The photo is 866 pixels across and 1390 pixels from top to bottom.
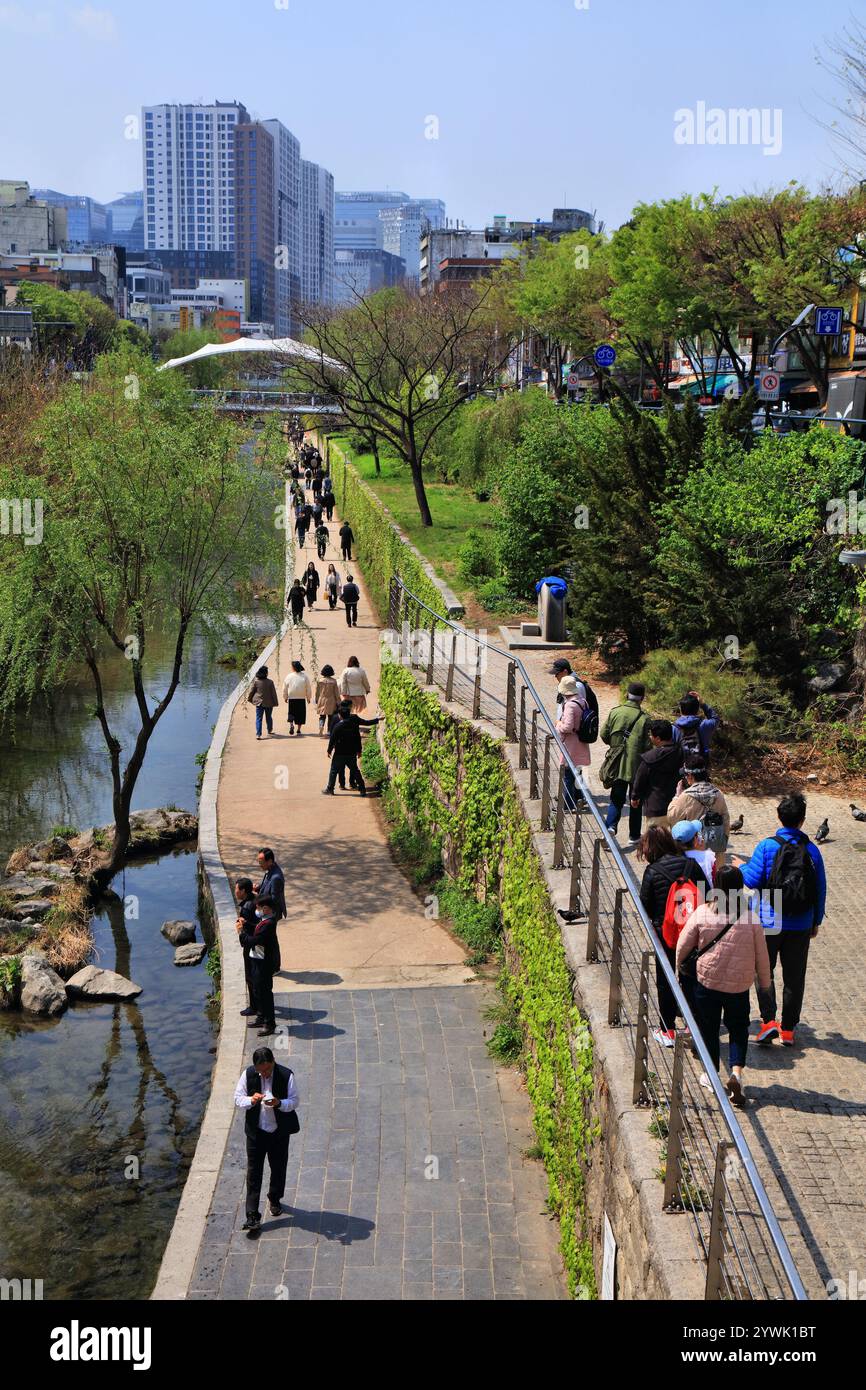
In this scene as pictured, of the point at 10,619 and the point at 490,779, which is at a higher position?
the point at 10,619

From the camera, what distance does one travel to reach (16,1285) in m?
9.62

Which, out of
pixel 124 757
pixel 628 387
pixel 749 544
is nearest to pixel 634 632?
pixel 749 544

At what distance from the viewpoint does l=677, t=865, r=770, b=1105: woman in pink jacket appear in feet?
23.9

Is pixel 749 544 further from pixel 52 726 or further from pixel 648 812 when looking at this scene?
pixel 52 726

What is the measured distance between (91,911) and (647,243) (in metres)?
27.1

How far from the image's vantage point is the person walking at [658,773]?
33.7 feet

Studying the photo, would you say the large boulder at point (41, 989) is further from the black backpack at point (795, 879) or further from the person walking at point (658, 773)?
the black backpack at point (795, 879)

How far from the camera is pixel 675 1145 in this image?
6.35m

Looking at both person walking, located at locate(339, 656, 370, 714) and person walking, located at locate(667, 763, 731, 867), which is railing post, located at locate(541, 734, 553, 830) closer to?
person walking, located at locate(667, 763, 731, 867)

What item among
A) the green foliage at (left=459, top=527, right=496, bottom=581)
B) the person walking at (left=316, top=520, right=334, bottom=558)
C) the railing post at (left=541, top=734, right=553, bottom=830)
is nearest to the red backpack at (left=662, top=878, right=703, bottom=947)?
the railing post at (left=541, top=734, right=553, bottom=830)

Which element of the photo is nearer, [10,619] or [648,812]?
[648,812]

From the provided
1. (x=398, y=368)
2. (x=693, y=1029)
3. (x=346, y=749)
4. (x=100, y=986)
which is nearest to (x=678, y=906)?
(x=693, y=1029)

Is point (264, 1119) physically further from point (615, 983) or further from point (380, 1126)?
point (615, 983)

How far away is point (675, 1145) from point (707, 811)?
2.89m
